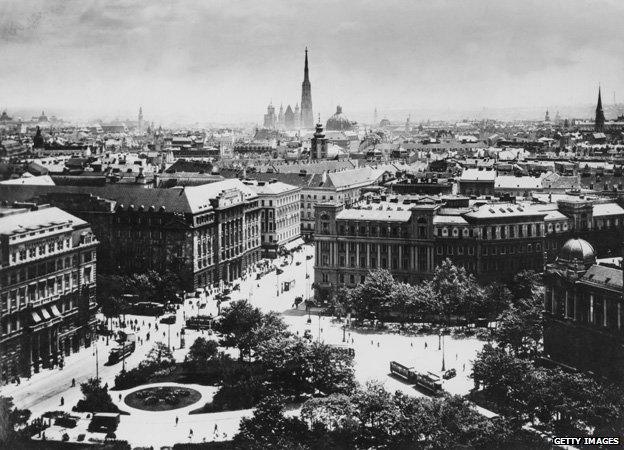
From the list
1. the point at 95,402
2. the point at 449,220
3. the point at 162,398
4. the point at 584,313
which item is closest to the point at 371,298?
the point at 449,220

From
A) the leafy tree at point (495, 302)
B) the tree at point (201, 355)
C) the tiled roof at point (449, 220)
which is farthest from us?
the tiled roof at point (449, 220)

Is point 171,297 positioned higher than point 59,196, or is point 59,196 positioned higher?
point 59,196

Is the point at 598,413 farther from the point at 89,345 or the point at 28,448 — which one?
the point at 89,345

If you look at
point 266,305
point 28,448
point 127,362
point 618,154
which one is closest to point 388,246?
point 266,305

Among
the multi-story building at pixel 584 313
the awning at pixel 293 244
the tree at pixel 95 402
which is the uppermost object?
the multi-story building at pixel 584 313

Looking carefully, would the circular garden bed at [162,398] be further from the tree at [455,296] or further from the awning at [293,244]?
the awning at [293,244]

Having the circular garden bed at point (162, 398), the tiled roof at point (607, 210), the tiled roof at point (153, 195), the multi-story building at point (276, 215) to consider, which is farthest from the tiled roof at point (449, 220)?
the circular garden bed at point (162, 398)
